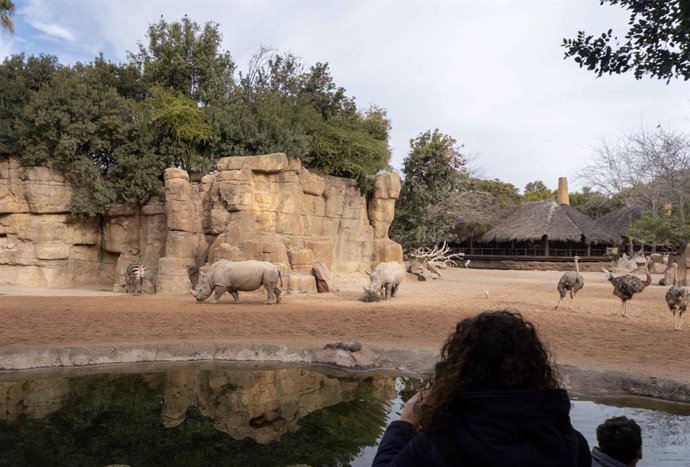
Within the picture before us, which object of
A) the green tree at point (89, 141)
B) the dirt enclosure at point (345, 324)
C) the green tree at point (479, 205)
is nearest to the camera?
Answer: the dirt enclosure at point (345, 324)

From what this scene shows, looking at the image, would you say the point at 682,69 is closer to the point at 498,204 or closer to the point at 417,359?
the point at 417,359

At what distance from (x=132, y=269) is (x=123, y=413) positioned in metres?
12.6

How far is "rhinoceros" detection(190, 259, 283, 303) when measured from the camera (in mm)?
15039

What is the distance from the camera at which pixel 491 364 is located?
1.71 metres

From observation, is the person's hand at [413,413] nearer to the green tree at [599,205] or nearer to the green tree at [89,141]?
the green tree at [89,141]

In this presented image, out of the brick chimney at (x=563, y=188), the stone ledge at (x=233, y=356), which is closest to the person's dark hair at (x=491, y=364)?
the stone ledge at (x=233, y=356)

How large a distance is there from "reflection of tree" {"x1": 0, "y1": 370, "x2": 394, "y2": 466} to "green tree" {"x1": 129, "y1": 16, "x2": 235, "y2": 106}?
1717 cm

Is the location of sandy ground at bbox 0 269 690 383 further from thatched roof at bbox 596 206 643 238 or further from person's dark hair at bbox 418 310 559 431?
thatched roof at bbox 596 206 643 238

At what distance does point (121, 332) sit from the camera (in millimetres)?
10133

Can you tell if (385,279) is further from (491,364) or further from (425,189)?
(491,364)

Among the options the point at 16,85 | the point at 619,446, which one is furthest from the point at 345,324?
the point at 16,85

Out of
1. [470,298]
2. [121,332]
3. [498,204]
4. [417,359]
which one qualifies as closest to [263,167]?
[470,298]

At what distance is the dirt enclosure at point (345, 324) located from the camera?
29.6 feet

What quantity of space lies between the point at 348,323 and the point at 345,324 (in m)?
0.15
